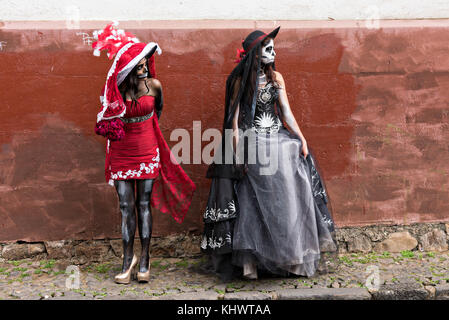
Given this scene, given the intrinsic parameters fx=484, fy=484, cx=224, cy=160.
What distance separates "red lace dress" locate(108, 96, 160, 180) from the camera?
165 inches

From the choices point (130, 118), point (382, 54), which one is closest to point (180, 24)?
point (130, 118)

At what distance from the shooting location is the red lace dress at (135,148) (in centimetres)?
418

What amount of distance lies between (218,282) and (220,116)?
5.44ft

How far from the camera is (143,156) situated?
4.25m

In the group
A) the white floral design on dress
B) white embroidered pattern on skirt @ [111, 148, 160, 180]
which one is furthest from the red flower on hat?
the white floral design on dress

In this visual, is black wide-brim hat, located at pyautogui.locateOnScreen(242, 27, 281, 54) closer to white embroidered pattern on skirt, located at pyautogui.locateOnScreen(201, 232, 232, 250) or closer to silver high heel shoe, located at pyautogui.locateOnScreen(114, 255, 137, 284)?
white embroidered pattern on skirt, located at pyautogui.locateOnScreen(201, 232, 232, 250)

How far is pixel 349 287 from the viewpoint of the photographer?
4156 millimetres

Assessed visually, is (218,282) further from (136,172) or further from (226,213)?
(136,172)

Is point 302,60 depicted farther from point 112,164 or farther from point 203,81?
point 112,164

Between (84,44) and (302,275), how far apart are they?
305 centimetres

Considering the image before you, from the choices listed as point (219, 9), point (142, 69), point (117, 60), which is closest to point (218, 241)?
point (142, 69)

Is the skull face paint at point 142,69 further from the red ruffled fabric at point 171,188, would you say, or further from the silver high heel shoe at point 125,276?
the silver high heel shoe at point 125,276

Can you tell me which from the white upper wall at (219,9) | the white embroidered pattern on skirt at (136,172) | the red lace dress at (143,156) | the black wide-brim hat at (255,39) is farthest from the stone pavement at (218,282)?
the white upper wall at (219,9)

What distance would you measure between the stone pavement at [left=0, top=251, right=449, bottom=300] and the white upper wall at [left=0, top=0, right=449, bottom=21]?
2.48m
